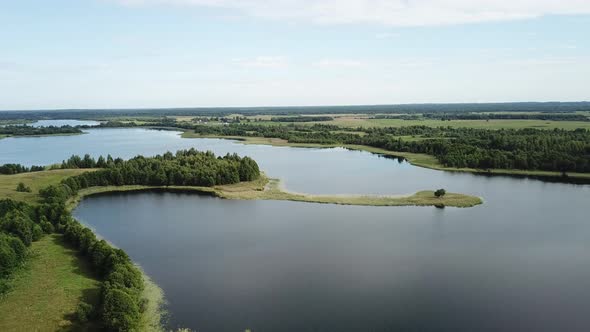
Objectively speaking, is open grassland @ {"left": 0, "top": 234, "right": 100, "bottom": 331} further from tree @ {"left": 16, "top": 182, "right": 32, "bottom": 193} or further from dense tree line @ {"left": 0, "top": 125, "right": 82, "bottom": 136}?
dense tree line @ {"left": 0, "top": 125, "right": 82, "bottom": 136}

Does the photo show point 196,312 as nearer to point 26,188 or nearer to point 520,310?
point 520,310

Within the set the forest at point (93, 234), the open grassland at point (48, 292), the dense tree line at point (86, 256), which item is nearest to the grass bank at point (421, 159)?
the forest at point (93, 234)

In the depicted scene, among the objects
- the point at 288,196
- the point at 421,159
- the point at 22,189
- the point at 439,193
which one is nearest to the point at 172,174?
the point at 22,189

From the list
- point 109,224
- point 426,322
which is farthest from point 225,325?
point 109,224

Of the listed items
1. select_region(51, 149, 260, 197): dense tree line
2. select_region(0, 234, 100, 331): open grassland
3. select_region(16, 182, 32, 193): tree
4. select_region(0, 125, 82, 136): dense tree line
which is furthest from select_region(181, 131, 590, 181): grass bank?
select_region(0, 125, 82, 136): dense tree line

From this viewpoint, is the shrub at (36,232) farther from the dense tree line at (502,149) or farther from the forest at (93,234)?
the dense tree line at (502,149)

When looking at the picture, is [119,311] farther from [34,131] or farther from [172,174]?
[34,131]
